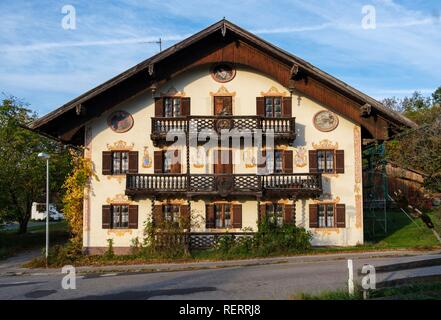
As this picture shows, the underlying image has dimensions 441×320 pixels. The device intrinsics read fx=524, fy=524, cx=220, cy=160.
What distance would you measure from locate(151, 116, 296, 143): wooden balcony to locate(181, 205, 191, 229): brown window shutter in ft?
12.8

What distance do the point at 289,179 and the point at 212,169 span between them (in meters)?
4.16

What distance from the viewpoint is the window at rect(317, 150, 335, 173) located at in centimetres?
2841

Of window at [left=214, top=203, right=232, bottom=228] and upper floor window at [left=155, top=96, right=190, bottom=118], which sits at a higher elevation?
upper floor window at [left=155, top=96, right=190, bottom=118]

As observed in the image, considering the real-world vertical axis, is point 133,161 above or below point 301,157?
below

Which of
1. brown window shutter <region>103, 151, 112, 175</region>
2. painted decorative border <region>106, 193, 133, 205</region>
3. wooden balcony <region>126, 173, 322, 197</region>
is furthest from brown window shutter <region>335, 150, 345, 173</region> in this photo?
brown window shutter <region>103, 151, 112, 175</region>

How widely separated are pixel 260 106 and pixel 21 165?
16.9m

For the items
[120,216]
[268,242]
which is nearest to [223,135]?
[268,242]

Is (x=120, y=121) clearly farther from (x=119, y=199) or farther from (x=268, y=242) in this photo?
(x=268, y=242)

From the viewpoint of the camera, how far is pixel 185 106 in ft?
93.5

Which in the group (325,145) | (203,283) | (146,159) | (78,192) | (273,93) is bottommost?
(203,283)

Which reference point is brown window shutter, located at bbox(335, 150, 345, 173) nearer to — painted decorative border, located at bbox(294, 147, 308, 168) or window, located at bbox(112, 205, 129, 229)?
painted decorative border, located at bbox(294, 147, 308, 168)

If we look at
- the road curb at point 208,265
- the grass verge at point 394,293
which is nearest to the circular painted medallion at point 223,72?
the road curb at point 208,265
